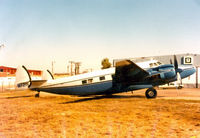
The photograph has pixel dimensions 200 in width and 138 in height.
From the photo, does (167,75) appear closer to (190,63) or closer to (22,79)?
(22,79)

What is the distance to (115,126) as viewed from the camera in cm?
618

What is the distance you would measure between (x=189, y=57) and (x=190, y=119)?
41503 mm

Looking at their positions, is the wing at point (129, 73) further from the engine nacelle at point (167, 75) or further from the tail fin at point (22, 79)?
the tail fin at point (22, 79)

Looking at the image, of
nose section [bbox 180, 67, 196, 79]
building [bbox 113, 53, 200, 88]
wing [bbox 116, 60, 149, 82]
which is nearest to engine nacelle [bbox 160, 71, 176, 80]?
wing [bbox 116, 60, 149, 82]

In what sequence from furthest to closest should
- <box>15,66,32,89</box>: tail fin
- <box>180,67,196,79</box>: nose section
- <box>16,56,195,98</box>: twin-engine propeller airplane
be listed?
<box>180,67,196,79</box>: nose section < <box>15,66,32,89</box>: tail fin < <box>16,56,195,98</box>: twin-engine propeller airplane

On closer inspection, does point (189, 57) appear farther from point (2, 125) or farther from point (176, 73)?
point (2, 125)

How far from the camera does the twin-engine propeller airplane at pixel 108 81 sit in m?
14.5

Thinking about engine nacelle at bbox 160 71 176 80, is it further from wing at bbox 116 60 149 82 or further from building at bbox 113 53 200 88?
building at bbox 113 53 200 88

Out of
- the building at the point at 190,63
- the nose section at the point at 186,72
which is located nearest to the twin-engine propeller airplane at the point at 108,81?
the nose section at the point at 186,72

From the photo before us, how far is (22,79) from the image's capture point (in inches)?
603

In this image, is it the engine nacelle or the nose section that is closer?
the engine nacelle

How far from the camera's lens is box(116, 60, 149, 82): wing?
13891 mm

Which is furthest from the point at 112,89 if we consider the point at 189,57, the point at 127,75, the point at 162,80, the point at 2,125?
the point at 189,57

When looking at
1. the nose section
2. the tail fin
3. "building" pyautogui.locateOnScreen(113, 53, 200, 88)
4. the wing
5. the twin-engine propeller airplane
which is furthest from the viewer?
"building" pyautogui.locateOnScreen(113, 53, 200, 88)
